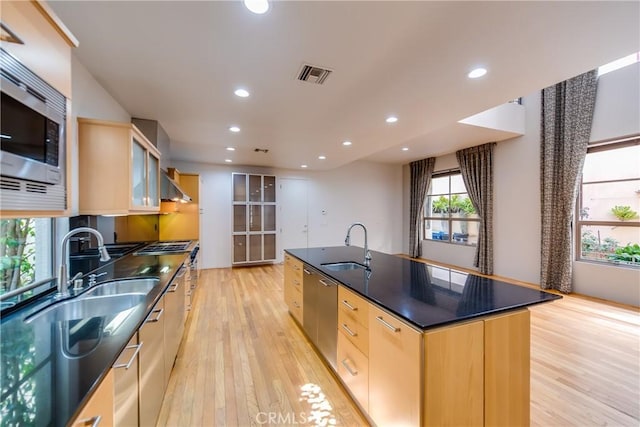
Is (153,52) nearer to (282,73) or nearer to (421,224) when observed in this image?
(282,73)

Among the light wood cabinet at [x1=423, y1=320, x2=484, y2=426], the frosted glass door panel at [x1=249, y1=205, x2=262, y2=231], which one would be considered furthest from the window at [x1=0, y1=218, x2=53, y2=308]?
the frosted glass door panel at [x1=249, y1=205, x2=262, y2=231]

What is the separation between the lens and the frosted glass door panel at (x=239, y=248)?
246 inches

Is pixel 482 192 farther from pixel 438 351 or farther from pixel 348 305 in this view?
pixel 438 351

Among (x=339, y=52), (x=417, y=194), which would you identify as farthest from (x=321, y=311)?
(x=417, y=194)

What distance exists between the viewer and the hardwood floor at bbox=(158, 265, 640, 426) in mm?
1762

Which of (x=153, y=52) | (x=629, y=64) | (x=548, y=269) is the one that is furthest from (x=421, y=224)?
(x=153, y=52)

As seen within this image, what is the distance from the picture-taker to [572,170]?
4180 millimetres

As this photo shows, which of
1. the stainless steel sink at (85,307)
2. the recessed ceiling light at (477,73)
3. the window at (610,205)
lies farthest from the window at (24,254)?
the window at (610,205)

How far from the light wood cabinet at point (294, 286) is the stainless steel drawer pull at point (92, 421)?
2122 mm

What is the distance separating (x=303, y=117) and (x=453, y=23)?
191cm

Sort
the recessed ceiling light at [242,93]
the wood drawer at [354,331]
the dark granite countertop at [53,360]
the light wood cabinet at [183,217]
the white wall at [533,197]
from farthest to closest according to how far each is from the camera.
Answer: the light wood cabinet at [183,217]
the white wall at [533,197]
the recessed ceiling light at [242,93]
the wood drawer at [354,331]
the dark granite countertop at [53,360]

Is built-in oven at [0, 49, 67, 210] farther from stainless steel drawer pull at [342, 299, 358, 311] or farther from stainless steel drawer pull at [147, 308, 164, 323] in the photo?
stainless steel drawer pull at [342, 299, 358, 311]

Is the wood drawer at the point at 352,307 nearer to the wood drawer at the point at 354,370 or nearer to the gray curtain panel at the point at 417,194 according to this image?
the wood drawer at the point at 354,370

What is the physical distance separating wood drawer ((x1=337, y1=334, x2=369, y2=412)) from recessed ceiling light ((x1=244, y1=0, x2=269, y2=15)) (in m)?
2.20
